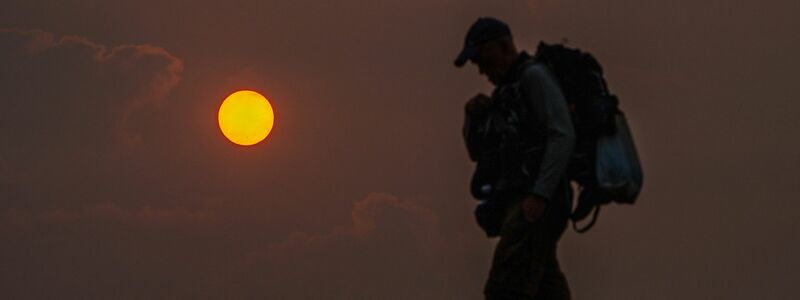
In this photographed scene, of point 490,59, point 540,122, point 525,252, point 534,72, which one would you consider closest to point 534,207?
point 525,252

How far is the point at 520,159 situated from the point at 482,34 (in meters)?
0.65

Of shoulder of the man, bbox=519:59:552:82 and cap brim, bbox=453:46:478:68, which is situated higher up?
cap brim, bbox=453:46:478:68

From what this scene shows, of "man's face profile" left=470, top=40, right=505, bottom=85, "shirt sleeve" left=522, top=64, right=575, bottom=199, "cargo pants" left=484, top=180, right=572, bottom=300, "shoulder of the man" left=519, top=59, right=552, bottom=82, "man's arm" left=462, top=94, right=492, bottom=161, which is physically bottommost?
"cargo pants" left=484, top=180, right=572, bottom=300

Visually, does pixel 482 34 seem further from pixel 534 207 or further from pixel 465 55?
pixel 534 207

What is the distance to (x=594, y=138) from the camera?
984 cm

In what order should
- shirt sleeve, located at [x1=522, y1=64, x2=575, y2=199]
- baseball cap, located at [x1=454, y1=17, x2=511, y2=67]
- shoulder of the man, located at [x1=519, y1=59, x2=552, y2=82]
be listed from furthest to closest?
1. baseball cap, located at [x1=454, y1=17, x2=511, y2=67]
2. shoulder of the man, located at [x1=519, y1=59, x2=552, y2=82]
3. shirt sleeve, located at [x1=522, y1=64, x2=575, y2=199]

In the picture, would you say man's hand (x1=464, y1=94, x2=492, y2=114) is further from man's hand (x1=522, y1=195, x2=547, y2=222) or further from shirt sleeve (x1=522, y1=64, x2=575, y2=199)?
man's hand (x1=522, y1=195, x2=547, y2=222)

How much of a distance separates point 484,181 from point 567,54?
79cm

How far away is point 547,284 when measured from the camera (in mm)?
10023

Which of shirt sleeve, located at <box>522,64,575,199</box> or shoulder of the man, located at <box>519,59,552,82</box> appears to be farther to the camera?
shoulder of the man, located at <box>519,59,552,82</box>

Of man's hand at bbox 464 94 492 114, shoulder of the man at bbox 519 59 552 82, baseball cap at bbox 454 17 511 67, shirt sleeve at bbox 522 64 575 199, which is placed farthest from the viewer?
man's hand at bbox 464 94 492 114

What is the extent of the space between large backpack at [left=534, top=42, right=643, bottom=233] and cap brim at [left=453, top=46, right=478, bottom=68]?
35cm

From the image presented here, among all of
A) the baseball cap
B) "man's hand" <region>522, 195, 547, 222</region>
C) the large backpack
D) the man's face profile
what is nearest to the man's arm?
the man's face profile

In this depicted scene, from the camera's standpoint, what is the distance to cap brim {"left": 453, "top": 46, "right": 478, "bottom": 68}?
32.3ft
